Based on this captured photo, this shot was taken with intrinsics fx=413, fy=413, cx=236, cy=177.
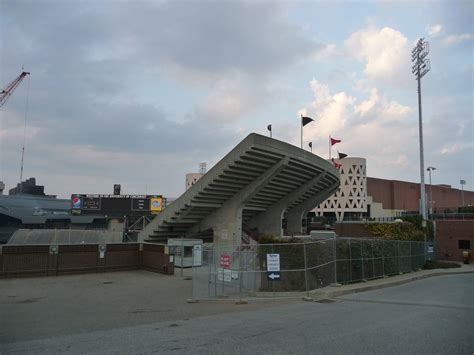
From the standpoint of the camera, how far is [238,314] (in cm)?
1159

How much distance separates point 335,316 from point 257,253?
4839 mm

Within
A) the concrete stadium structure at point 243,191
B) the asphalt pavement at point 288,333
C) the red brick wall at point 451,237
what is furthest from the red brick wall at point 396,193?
the asphalt pavement at point 288,333

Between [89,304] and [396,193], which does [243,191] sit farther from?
[396,193]

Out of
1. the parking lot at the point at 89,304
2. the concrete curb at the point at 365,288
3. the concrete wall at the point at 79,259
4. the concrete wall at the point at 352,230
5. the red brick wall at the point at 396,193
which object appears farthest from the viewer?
the red brick wall at the point at 396,193

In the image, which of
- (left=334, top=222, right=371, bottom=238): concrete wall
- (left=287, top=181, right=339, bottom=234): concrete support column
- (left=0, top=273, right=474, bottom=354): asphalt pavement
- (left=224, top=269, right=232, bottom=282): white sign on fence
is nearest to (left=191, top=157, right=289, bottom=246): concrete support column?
(left=334, top=222, right=371, bottom=238): concrete wall

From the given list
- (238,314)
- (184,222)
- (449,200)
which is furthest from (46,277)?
(449,200)

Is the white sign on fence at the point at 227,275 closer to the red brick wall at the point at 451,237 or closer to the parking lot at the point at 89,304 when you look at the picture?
the parking lot at the point at 89,304

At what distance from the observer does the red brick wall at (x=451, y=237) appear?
125ft

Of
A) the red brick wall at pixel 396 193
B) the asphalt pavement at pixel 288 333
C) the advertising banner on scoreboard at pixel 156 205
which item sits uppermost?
the red brick wall at pixel 396 193

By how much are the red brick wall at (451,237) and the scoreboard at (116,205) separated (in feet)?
188

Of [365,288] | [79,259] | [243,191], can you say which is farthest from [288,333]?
[243,191]

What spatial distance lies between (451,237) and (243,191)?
66.2 ft

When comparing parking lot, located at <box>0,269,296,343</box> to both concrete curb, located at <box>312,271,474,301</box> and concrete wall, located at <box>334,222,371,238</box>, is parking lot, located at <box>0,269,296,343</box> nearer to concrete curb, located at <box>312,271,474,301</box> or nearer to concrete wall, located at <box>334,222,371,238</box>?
concrete curb, located at <box>312,271,474,301</box>

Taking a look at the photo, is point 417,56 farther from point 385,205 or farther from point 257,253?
point 385,205
